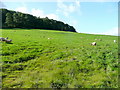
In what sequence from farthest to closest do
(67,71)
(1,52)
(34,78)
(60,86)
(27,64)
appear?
(1,52) → (27,64) → (67,71) → (34,78) → (60,86)

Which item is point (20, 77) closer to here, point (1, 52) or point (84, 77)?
point (84, 77)

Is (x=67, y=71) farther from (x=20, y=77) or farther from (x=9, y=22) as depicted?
(x=9, y=22)

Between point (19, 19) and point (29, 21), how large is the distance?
524 inches

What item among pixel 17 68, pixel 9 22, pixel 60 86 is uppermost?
pixel 9 22

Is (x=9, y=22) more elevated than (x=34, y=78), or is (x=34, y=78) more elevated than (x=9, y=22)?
(x=9, y=22)

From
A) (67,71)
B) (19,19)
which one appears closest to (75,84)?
(67,71)

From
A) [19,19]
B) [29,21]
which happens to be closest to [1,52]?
[19,19]

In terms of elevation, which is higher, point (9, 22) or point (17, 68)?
point (9, 22)

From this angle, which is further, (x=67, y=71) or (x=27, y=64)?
(x=27, y=64)

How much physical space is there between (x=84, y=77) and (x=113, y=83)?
78.3 inches

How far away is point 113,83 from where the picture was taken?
22.5 ft

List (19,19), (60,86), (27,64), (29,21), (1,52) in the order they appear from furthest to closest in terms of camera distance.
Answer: (29,21) < (19,19) < (1,52) < (27,64) < (60,86)

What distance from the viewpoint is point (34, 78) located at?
7527 millimetres

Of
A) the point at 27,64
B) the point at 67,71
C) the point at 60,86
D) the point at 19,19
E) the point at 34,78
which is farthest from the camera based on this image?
the point at 19,19
